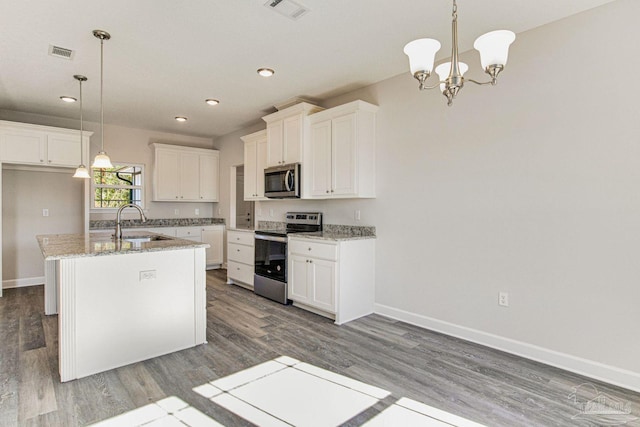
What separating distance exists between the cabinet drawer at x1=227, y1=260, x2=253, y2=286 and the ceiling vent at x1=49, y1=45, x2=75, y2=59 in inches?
123

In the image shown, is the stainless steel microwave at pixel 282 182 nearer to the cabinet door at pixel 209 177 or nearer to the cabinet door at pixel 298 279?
the cabinet door at pixel 298 279

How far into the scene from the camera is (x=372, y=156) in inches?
150

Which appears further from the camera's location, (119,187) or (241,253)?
(119,187)

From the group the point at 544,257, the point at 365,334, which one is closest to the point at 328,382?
A: the point at 365,334

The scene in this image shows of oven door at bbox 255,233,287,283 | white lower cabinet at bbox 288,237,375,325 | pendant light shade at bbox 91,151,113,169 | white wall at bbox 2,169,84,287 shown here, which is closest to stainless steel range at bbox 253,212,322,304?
oven door at bbox 255,233,287,283

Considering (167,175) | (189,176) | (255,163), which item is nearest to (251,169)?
(255,163)

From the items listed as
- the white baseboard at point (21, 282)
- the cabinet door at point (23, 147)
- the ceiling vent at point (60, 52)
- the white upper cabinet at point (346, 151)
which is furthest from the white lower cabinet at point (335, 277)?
the white baseboard at point (21, 282)

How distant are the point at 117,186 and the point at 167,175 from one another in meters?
0.83

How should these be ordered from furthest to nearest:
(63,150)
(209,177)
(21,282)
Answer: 1. (209,177)
2. (21,282)
3. (63,150)

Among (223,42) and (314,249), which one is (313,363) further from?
A: (223,42)

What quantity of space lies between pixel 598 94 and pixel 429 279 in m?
2.00

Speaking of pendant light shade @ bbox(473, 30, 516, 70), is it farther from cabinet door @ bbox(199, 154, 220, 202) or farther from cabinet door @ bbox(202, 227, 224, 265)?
cabinet door @ bbox(199, 154, 220, 202)

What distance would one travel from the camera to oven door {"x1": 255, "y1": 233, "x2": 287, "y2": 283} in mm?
4164

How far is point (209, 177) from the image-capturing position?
659cm
